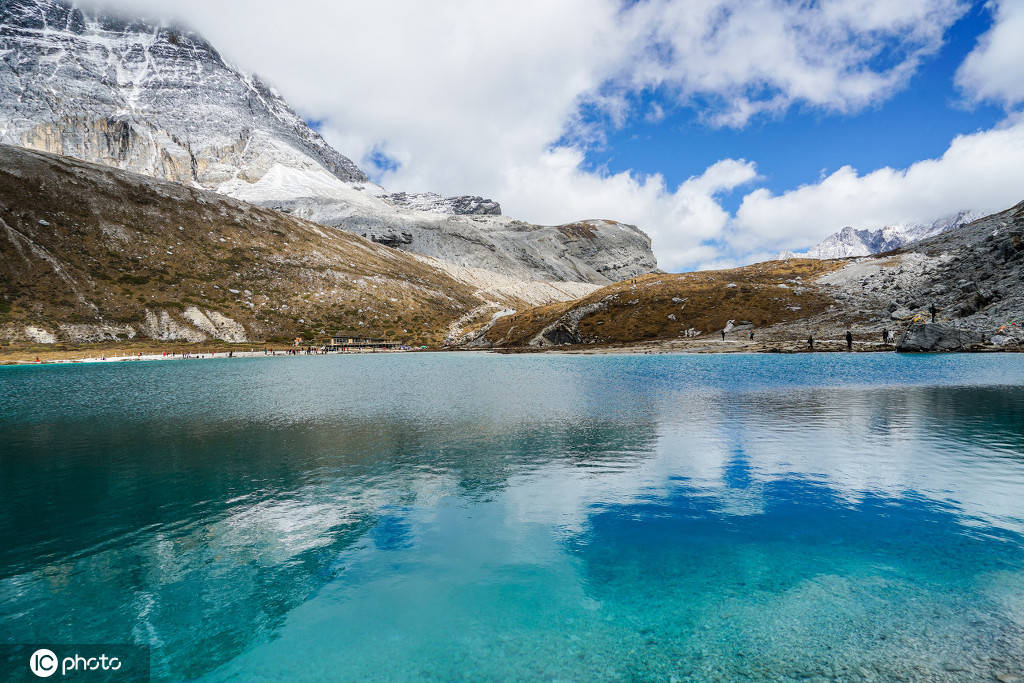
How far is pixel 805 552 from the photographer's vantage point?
1484 cm

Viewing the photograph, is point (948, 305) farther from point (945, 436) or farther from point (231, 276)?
point (231, 276)

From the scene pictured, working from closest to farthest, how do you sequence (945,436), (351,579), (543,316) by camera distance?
1. (351,579)
2. (945,436)
3. (543,316)

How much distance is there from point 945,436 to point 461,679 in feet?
101

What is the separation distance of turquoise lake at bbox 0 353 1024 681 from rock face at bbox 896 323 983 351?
224ft

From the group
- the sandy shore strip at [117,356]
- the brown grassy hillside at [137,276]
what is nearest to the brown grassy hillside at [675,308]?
the brown grassy hillside at [137,276]

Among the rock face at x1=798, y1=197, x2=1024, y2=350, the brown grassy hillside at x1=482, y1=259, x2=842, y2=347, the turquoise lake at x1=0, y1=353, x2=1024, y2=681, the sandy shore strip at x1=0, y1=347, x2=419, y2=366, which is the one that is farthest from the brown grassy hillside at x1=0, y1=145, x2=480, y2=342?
the turquoise lake at x1=0, y1=353, x2=1024, y2=681

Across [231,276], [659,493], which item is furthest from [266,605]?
[231,276]

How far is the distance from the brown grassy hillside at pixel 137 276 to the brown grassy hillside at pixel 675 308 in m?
53.1

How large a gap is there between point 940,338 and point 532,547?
10438cm

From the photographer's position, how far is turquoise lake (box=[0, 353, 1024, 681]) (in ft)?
34.7

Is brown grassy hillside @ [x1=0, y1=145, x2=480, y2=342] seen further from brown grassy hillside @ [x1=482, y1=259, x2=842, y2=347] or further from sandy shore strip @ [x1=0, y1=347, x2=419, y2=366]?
brown grassy hillside @ [x1=482, y1=259, x2=842, y2=347]

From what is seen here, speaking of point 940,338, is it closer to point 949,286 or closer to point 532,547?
point 949,286

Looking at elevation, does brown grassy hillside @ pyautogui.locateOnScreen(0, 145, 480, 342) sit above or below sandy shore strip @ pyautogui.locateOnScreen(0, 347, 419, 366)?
above

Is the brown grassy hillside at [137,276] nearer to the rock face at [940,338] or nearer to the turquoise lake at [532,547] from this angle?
the turquoise lake at [532,547]
